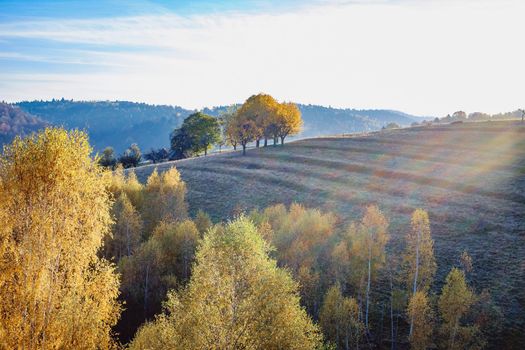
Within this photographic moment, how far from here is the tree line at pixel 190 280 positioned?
23.8m

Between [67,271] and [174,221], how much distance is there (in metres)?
53.2

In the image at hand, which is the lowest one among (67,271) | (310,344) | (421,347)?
(421,347)

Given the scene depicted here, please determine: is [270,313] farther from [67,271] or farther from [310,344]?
[67,271]

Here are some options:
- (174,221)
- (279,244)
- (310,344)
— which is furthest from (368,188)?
(310,344)

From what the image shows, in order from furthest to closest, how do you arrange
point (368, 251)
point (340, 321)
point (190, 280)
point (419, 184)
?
1. point (419, 184)
2. point (368, 251)
3. point (340, 321)
4. point (190, 280)

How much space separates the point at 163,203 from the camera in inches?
3322

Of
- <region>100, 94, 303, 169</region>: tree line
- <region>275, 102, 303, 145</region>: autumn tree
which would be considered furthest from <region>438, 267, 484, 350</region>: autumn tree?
<region>275, 102, 303, 145</region>: autumn tree

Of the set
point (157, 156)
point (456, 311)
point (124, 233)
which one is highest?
point (157, 156)

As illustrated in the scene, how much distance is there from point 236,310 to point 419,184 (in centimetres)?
7479

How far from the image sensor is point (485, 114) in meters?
187

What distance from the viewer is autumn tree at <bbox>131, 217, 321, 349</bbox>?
Answer: 30.9m

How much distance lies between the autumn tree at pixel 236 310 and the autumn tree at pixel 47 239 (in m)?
8.91

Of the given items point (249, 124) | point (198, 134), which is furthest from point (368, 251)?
point (198, 134)

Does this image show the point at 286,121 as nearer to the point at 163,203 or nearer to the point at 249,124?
the point at 249,124
